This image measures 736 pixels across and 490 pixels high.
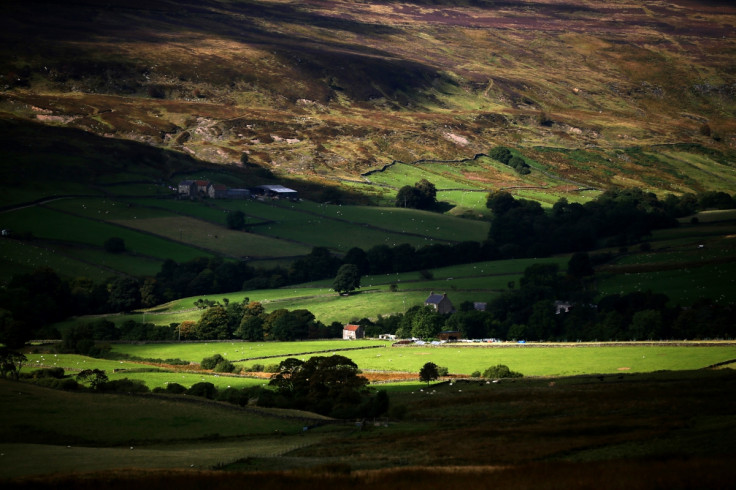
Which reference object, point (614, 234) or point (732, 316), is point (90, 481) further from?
point (614, 234)

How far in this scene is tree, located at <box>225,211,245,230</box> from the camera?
179625 mm

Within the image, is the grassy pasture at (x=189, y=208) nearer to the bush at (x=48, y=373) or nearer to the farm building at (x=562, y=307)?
the farm building at (x=562, y=307)

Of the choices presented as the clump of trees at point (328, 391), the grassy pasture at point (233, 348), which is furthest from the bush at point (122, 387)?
the grassy pasture at point (233, 348)

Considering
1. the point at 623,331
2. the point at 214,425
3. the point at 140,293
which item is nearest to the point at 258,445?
the point at 214,425

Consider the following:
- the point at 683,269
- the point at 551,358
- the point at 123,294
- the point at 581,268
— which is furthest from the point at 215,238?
the point at 551,358

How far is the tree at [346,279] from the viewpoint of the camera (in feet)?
482

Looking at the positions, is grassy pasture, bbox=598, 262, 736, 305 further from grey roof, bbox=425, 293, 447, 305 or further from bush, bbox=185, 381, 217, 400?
bush, bbox=185, 381, 217, 400

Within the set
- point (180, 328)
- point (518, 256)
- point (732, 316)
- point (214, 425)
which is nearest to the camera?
point (214, 425)

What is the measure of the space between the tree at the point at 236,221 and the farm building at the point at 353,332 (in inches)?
2205

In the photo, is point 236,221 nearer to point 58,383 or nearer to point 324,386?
point 58,383

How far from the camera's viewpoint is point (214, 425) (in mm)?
68625

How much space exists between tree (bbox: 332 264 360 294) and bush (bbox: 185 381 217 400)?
2614 inches

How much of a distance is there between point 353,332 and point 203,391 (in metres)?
50.3

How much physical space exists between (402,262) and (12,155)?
9524 centimetres
